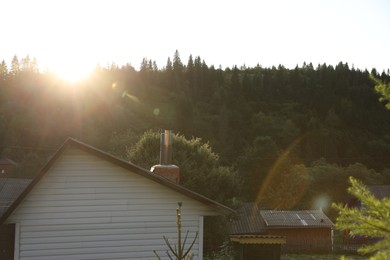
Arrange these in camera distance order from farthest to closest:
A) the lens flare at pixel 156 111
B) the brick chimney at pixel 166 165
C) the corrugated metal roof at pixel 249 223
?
1. the lens flare at pixel 156 111
2. the corrugated metal roof at pixel 249 223
3. the brick chimney at pixel 166 165

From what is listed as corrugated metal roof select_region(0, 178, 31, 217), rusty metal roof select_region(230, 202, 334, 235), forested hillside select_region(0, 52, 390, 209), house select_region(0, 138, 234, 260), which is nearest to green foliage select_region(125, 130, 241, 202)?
corrugated metal roof select_region(0, 178, 31, 217)

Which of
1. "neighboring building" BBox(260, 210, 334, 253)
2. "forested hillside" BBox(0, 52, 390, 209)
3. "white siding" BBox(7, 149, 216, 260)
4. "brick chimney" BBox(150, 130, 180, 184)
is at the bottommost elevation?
"neighboring building" BBox(260, 210, 334, 253)

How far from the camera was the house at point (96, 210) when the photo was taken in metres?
13.4

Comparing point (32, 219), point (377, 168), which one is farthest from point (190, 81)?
point (32, 219)

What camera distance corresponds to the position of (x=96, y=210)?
13914mm

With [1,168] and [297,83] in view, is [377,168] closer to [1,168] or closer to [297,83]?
[297,83]

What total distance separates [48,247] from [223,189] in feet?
53.5

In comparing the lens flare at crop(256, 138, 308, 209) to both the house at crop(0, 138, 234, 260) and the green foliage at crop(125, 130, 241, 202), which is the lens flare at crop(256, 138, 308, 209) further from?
the house at crop(0, 138, 234, 260)

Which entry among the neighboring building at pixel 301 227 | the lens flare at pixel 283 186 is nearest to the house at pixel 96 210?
the neighboring building at pixel 301 227

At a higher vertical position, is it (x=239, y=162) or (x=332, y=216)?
(x=239, y=162)

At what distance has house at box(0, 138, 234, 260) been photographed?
13391mm

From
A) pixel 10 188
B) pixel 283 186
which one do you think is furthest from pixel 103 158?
pixel 283 186

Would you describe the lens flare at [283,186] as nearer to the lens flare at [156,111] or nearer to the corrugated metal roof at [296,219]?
the corrugated metal roof at [296,219]

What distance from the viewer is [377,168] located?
10181 centimetres
